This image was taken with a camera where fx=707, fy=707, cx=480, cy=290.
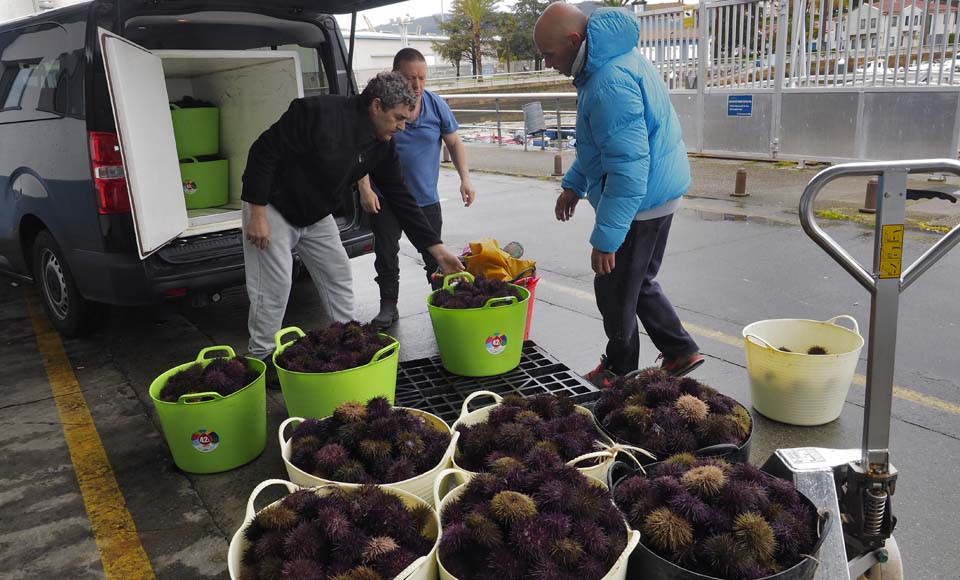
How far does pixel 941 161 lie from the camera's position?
196cm

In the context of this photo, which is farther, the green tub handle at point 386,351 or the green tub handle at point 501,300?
the green tub handle at point 501,300

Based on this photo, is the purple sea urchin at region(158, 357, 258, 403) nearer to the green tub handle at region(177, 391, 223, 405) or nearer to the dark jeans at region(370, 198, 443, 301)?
the green tub handle at region(177, 391, 223, 405)

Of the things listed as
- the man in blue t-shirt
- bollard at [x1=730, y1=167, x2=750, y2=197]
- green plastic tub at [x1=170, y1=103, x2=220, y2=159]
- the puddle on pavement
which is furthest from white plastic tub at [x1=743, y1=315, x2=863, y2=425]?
bollard at [x1=730, y1=167, x2=750, y2=197]

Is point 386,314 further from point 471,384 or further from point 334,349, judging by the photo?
point 334,349

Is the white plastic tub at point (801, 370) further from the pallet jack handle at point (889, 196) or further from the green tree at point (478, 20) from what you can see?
the green tree at point (478, 20)

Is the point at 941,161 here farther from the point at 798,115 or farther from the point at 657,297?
the point at 798,115

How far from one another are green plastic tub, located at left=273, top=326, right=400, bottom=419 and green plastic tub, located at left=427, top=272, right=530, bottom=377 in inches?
20.4

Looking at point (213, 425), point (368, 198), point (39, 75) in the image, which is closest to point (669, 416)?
point (213, 425)

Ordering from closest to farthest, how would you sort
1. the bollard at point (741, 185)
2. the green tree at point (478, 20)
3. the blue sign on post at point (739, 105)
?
the bollard at point (741, 185) < the blue sign on post at point (739, 105) < the green tree at point (478, 20)

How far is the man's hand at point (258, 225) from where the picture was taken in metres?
3.70

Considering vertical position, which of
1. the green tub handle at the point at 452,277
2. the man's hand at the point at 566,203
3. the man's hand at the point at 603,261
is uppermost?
the man's hand at the point at 566,203

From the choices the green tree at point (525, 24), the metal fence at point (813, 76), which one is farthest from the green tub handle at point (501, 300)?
the green tree at point (525, 24)

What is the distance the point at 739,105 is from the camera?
11156 millimetres

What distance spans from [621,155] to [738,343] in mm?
1929
